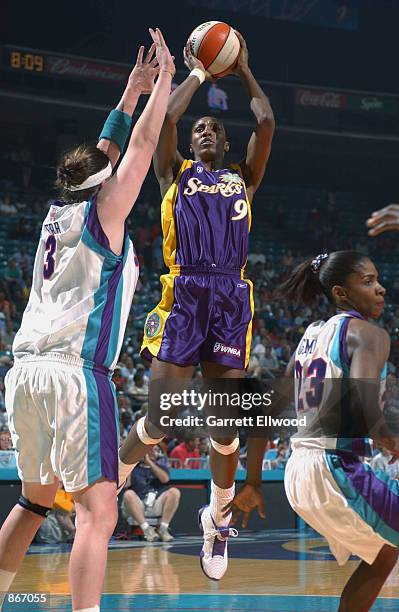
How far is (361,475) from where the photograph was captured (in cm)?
418

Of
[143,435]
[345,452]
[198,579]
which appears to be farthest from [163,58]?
[198,579]

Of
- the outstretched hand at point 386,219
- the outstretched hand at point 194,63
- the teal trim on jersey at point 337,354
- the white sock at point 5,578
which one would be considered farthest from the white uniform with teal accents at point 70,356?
the outstretched hand at point 194,63

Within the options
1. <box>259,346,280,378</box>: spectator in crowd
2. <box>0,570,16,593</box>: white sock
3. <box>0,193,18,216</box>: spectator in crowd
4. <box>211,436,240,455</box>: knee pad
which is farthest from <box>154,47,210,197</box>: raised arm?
<box>0,193,18,216</box>: spectator in crowd

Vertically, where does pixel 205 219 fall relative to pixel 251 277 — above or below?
below

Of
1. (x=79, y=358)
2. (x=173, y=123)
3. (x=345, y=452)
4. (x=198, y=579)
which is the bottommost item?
(x=198, y=579)

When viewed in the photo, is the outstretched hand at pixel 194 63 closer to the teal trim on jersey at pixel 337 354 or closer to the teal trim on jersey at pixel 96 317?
the teal trim on jersey at pixel 96 317

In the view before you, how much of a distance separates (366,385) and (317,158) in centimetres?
2511

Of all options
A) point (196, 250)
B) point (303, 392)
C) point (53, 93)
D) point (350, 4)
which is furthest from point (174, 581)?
point (350, 4)

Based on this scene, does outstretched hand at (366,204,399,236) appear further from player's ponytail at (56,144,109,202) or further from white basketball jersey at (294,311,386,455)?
player's ponytail at (56,144,109,202)

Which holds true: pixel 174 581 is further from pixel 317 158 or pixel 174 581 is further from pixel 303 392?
pixel 317 158

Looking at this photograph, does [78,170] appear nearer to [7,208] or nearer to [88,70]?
[7,208]

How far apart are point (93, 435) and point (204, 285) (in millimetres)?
1874

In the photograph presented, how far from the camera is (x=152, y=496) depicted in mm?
11531

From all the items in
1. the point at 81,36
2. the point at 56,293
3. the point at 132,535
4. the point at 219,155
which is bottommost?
the point at 132,535
